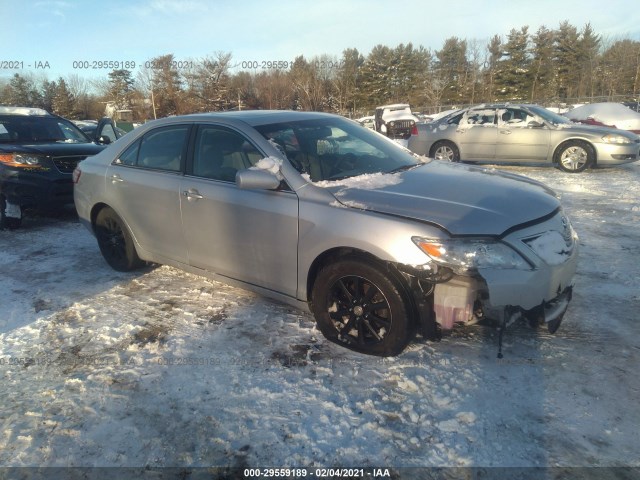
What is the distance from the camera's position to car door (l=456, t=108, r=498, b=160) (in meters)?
10.1

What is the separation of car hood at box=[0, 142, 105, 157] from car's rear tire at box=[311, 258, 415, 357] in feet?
17.6

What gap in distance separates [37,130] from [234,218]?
5.89 m

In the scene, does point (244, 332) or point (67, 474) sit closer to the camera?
point (67, 474)

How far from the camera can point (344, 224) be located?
2.70 metres

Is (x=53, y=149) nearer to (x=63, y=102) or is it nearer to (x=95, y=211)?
(x=95, y=211)

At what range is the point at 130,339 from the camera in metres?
3.17

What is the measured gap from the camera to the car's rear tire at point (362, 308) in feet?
8.53

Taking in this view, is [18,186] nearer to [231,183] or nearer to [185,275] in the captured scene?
[185,275]

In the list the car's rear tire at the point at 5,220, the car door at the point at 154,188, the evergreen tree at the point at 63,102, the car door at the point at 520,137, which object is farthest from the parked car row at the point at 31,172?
the evergreen tree at the point at 63,102

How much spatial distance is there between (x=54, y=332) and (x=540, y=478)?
11.2ft

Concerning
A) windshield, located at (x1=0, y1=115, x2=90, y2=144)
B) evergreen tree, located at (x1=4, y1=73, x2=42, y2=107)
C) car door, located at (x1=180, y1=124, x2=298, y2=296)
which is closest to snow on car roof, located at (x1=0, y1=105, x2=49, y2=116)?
windshield, located at (x1=0, y1=115, x2=90, y2=144)

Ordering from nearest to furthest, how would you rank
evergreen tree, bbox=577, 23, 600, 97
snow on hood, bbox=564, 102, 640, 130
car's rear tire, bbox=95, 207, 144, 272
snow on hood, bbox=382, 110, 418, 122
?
car's rear tire, bbox=95, 207, 144, 272
snow on hood, bbox=564, 102, 640, 130
snow on hood, bbox=382, 110, 418, 122
evergreen tree, bbox=577, 23, 600, 97

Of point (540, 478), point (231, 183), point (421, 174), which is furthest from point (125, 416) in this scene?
point (421, 174)

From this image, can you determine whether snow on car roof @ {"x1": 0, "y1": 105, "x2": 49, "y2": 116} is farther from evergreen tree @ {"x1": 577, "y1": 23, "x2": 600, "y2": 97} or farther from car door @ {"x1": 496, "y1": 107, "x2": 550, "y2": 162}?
evergreen tree @ {"x1": 577, "y1": 23, "x2": 600, "y2": 97}
